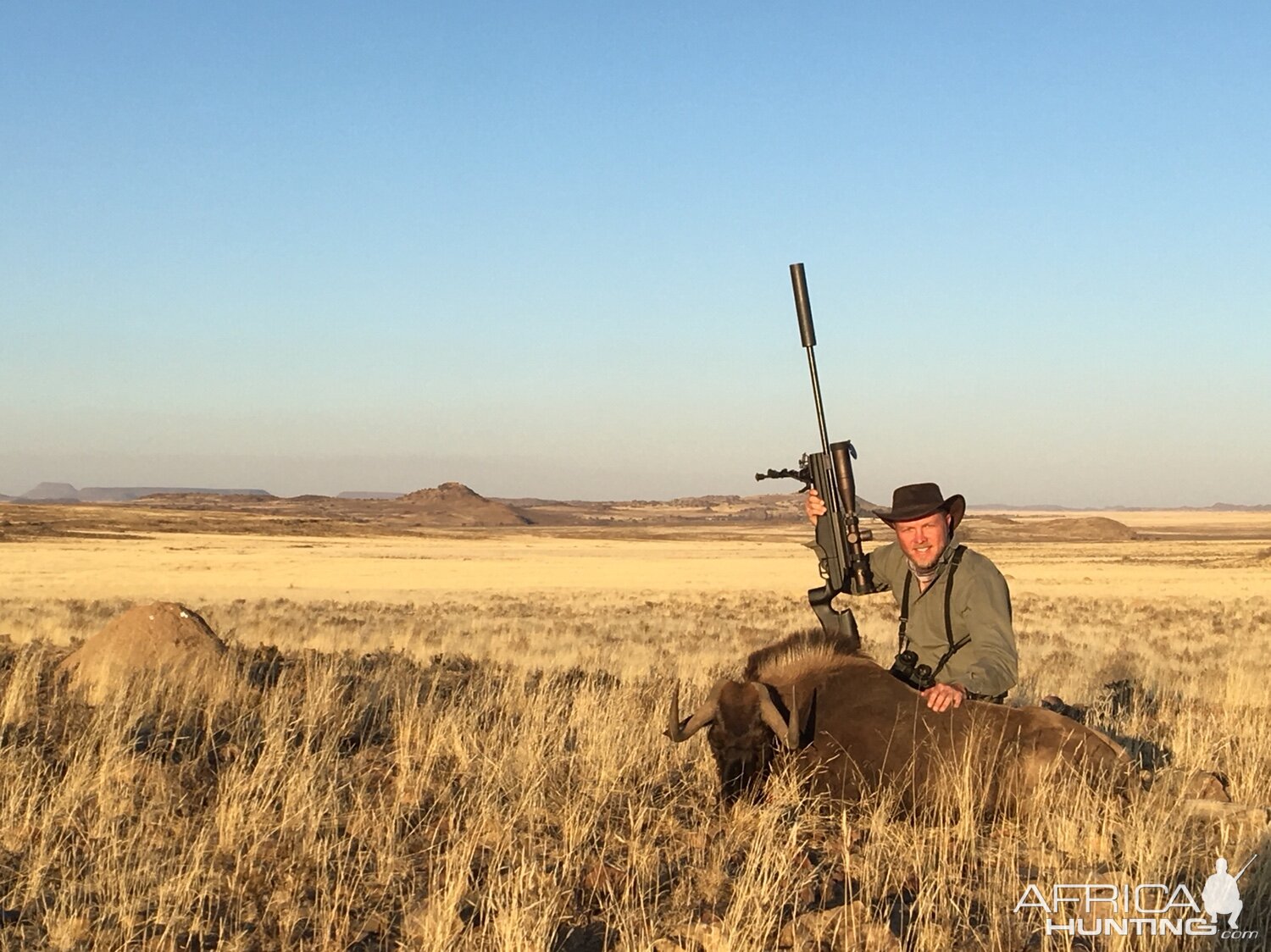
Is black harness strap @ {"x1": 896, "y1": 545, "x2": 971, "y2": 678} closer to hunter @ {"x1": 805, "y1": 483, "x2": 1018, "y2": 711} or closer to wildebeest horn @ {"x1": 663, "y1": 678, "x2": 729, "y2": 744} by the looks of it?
hunter @ {"x1": 805, "y1": 483, "x2": 1018, "y2": 711}

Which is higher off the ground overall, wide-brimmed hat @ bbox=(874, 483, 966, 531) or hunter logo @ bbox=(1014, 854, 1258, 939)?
wide-brimmed hat @ bbox=(874, 483, 966, 531)

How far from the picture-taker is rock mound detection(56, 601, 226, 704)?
32.8 ft

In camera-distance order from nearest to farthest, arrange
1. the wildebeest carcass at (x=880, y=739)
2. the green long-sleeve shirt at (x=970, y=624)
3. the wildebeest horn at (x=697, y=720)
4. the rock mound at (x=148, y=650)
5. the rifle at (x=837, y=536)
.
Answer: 1. the wildebeest carcass at (x=880, y=739)
2. the wildebeest horn at (x=697, y=720)
3. the green long-sleeve shirt at (x=970, y=624)
4. the rifle at (x=837, y=536)
5. the rock mound at (x=148, y=650)

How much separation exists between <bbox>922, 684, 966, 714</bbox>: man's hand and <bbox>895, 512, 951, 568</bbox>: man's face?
38.3 inches

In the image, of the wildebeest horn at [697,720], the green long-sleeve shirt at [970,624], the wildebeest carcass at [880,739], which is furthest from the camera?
the green long-sleeve shirt at [970,624]

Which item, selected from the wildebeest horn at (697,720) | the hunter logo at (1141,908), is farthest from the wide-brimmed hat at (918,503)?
the hunter logo at (1141,908)

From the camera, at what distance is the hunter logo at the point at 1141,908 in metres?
4.38

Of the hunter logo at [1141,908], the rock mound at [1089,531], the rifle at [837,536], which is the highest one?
the rifle at [837,536]

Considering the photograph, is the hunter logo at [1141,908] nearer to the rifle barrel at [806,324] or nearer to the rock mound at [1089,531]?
the rifle barrel at [806,324]

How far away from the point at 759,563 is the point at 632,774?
57.3m

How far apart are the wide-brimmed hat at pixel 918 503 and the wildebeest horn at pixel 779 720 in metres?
1.27

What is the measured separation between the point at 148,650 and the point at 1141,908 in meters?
8.96

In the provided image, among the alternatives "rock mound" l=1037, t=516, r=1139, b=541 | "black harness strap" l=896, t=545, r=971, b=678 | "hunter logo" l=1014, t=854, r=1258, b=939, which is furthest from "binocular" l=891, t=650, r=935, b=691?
"rock mound" l=1037, t=516, r=1139, b=541

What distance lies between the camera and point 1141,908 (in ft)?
15.0
